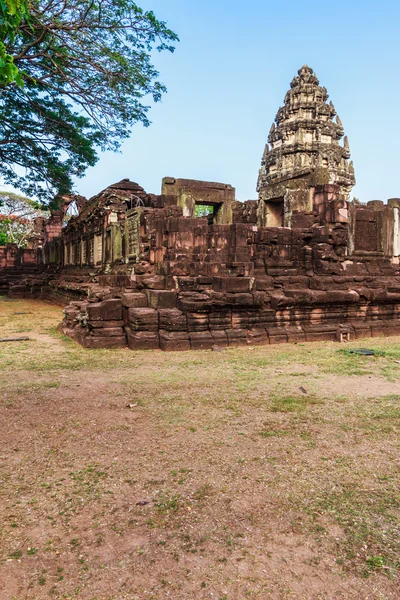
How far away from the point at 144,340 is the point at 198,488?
17.1 feet

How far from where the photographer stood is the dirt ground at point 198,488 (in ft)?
6.74

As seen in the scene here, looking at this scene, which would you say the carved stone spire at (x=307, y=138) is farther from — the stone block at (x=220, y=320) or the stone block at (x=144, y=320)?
the stone block at (x=144, y=320)

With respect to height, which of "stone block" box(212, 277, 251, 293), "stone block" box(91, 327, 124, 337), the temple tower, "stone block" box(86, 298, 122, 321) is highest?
the temple tower

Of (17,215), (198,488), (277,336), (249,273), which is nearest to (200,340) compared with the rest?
(277,336)

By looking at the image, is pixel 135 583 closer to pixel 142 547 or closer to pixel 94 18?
pixel 142 547

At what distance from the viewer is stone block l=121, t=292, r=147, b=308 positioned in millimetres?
8555

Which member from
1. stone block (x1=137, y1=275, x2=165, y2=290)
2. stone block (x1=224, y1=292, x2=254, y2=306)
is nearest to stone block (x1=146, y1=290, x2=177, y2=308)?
stone block (x1=137, y1=275, x2=165, y2=290)

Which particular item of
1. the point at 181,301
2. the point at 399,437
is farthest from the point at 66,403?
the point at 181,301

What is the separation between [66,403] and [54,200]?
1572 cm

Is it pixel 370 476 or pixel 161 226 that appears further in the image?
pixel 161 226

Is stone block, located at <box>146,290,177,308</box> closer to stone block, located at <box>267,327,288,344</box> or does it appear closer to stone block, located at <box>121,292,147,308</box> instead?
stone block, located at <box>121,292,147,308</box>

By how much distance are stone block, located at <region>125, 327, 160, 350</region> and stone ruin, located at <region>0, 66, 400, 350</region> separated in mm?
18

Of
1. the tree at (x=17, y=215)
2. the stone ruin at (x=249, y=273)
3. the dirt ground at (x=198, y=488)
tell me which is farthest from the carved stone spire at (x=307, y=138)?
the dirt ground at (x=198, y=488)

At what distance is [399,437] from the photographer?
3.74 meters
